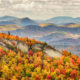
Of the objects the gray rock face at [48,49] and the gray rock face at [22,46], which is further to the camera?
the gray rock face at [48,49]

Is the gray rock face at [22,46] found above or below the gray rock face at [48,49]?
above

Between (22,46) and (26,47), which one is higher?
(22,46)

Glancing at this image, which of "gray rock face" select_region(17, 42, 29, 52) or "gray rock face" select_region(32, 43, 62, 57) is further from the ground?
"gray rock face" select_region(17, 42, 29, 52)

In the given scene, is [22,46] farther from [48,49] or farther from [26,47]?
[48,49]

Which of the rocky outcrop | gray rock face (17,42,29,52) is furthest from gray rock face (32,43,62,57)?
gray rock face (17,42,29,52)

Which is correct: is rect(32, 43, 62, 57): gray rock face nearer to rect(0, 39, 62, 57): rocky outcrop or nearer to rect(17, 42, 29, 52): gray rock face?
rect(0, 39, 62, 57): rocky outcrop

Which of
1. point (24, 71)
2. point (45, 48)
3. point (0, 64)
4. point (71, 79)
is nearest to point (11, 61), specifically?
point (0, 64)

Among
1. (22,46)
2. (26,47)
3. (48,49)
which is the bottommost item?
(48,49)

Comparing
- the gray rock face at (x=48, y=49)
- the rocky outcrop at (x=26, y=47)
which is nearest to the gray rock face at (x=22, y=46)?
the rocky outcrop at (x=26, y=47)

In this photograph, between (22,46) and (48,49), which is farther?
(48,49)

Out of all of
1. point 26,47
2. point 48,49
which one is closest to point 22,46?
point 26,47

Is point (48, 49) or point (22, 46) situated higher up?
point (22, 46)

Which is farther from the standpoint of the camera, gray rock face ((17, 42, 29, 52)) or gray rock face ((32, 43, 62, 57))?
gray rock face ((32, 43, 62, 57))

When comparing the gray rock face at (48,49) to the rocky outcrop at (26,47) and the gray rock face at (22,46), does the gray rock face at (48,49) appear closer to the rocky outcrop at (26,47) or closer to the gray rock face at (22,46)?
the rocky outcrop at (26,47)
